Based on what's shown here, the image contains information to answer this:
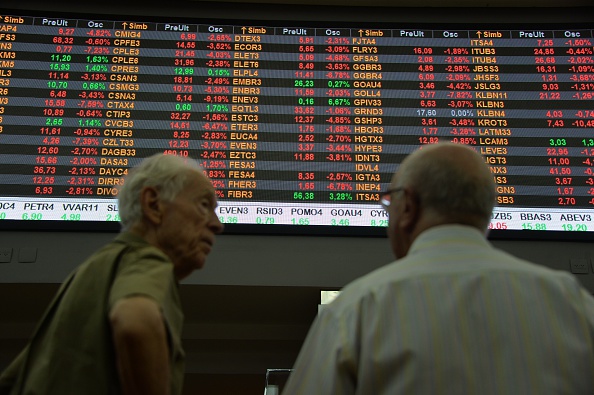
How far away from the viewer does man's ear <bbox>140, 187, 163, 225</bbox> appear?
1.67 m

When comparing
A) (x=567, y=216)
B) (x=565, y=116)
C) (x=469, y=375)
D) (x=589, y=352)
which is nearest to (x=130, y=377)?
(x=469, y=375)

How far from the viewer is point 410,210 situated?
1421 millimetres

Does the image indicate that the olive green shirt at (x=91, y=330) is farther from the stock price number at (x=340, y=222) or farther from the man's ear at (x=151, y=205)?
the stock price number at (x=340, y=222)

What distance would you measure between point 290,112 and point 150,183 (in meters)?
2.30

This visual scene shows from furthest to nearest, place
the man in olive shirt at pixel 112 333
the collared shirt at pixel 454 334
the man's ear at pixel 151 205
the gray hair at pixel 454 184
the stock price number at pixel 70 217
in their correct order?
the stock price number at pixel 70 217
the man's ear at pixel 151 205
the gray hair at pixel 454 184
the man in olive shirt at pixel 112 333
the collared shirt at pixel 454 334

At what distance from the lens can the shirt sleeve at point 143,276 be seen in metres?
1.30

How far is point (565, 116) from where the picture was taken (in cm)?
397

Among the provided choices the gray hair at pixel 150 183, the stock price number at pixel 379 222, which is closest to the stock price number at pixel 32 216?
the stock price number at pixel 379 222

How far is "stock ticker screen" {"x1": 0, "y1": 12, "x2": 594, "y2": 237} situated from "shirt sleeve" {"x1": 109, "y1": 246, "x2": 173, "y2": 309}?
2.21 metres

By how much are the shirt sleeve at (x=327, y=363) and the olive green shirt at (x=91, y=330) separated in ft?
0.91

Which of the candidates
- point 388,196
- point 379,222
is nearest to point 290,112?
point 379,222

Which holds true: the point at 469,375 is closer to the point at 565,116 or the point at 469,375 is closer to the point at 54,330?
the point at 54,330

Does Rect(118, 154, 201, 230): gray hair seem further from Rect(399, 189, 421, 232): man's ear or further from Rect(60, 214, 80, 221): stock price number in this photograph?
Rect(60, 214, 80, 221): stock price number

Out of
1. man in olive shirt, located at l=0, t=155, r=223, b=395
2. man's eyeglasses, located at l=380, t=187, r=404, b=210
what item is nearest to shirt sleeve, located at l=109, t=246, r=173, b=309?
man in olive shirt, located at l=0, t=155, r=223, b=395
